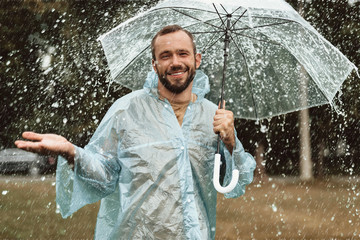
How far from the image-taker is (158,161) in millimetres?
2621

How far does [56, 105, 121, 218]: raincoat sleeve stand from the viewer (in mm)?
2564

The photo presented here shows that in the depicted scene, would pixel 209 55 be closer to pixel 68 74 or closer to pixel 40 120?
pixel 68 74

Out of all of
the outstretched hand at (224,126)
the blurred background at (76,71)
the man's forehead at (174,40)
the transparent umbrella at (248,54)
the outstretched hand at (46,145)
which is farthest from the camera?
the blurred background at (76,71)

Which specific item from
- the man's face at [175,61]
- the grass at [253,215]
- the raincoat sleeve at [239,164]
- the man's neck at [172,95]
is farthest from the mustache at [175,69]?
the grass at [253,215]

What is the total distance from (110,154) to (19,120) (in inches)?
534

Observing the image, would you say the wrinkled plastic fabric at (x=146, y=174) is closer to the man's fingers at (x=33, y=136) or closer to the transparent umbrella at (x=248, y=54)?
the man's fingers at (x=33, y=136)

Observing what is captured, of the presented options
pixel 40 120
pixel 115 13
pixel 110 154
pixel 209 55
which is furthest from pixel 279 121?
pixel 110 154

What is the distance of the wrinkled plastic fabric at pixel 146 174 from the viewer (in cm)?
254

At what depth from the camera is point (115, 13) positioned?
46.3 feet

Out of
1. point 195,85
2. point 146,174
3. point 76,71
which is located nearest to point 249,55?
point 195,85

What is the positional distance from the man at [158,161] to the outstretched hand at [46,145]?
14mm

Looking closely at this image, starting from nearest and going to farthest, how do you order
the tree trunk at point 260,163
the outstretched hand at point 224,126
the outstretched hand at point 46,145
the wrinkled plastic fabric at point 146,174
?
the outstretched hand at point 46,145 < the wrinkled plastic fabric at point 146,174 < the outstretched hand at point 224,126 < the tree trunk at point 260,163

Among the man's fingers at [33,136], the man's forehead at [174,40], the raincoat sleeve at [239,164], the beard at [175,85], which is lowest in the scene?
the raincoat sleeve at [239,164]

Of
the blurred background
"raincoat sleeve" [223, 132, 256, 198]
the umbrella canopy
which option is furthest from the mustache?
Result: the blurred background
